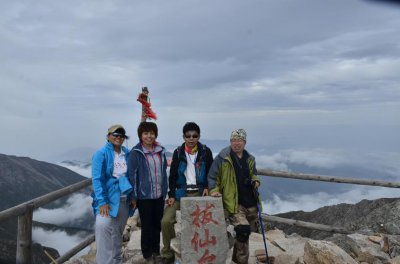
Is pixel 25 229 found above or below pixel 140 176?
below

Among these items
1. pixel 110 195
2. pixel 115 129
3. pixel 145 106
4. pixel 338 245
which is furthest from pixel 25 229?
pixel 338 245

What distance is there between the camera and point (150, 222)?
4840mm

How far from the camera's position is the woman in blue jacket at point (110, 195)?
14.4 ft

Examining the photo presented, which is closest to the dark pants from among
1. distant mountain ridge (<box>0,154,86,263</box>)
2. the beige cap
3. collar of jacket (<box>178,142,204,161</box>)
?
collar of jacket (<box>178,142,204,161</box>)

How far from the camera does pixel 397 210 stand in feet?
24.2

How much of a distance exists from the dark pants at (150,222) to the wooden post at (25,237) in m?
1.38

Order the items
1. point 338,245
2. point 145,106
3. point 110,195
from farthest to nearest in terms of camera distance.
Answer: point 145,106 < point 338,245 < point 110,195

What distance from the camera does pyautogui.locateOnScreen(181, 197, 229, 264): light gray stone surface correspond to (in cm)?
453

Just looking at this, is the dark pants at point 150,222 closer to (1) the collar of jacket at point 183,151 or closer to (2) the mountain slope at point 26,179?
(1) the collar of jacket at point 183,151

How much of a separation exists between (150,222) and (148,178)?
64 centimetres

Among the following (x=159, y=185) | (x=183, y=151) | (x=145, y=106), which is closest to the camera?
(x=159, y=185)

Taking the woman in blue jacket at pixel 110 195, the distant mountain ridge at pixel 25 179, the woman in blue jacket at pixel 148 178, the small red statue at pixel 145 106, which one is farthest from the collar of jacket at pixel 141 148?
the distant mountain ridge at pixel 25 179

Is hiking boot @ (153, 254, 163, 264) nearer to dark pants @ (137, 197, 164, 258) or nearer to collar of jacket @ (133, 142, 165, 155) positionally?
dark pants @ (137, 197, 164, 258)

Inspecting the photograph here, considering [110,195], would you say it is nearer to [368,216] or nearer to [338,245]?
[338,245]
